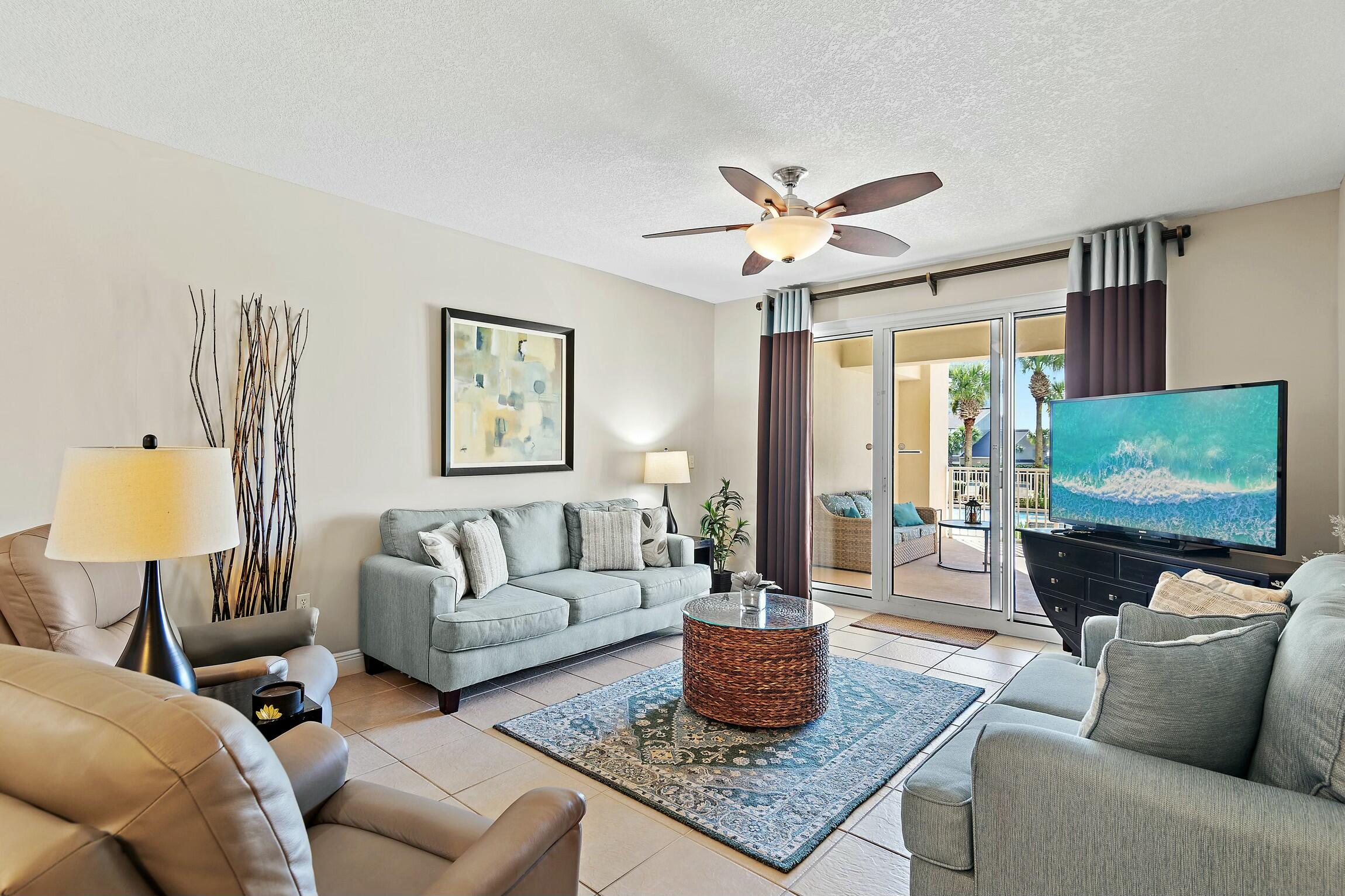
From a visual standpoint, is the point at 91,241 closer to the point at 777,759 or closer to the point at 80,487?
the point at 80,487

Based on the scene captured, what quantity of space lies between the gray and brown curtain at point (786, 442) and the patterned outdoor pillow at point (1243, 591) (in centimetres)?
337

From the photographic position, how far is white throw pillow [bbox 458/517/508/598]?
3842 millimetres

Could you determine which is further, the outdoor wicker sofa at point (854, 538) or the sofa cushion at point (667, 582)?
the outdoor wicker sofa at point (854, 538)

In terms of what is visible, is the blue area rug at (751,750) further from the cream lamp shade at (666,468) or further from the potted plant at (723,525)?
the potted plant at (723,525)

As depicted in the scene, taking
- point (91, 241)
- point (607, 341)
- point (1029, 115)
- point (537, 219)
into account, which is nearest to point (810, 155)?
point (1029, 115)

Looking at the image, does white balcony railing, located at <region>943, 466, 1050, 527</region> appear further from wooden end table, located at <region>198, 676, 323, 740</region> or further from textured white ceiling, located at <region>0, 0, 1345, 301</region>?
wooden end table, located at <region>198, 676, 323, 740</region>

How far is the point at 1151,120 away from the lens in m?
2.89

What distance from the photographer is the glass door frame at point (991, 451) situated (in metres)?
4.84

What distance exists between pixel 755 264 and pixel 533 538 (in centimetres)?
214

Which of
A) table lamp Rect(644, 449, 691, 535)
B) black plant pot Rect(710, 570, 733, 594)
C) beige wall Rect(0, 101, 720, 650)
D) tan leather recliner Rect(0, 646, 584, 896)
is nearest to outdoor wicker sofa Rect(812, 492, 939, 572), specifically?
black plant pot Rect(710, 570, 733, 594)

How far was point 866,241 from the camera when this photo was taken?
3.40 m

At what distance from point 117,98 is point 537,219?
196cm

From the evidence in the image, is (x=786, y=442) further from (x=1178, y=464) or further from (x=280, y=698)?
(x=280, y=698)

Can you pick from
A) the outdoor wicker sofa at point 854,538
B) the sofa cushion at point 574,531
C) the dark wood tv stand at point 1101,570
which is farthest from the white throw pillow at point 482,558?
the dark wood tv stand at point 1101,570
